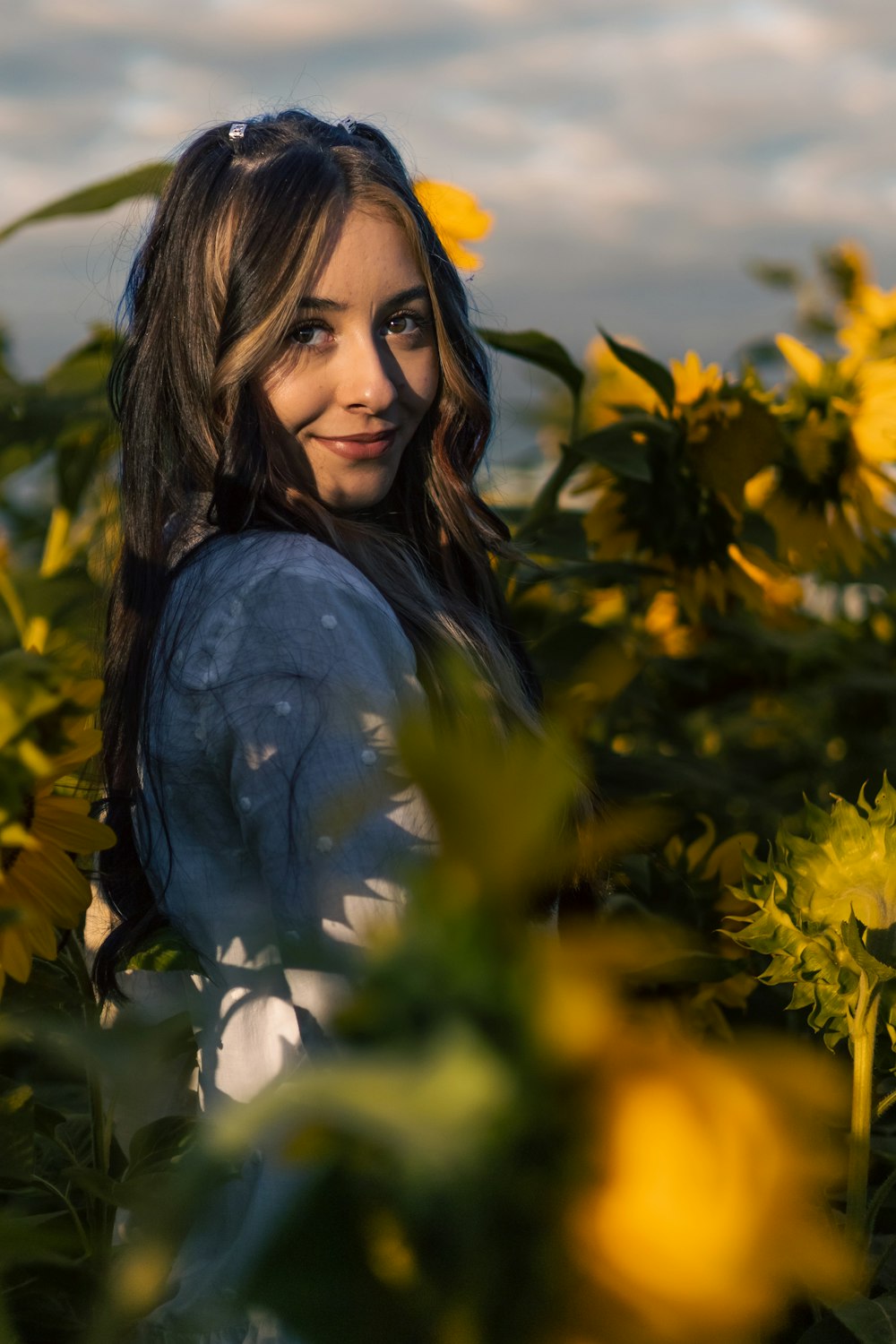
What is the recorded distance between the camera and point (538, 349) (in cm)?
117

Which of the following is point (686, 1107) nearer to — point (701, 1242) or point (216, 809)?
point (701, 1242)

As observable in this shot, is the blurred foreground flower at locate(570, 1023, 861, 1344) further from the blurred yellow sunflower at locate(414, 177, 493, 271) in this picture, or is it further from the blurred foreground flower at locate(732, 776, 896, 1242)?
the blurred yellow sunflower at locate(414, 177, 493, 271)

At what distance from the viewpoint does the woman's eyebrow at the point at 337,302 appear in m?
0.85

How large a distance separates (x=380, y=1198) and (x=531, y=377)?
1177 millimetres

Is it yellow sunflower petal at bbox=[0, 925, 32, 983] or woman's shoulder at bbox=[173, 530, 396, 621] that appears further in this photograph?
woman's shoulder at bbox=[173, 530, 396, 621]

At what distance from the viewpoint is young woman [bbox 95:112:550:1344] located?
0.66m

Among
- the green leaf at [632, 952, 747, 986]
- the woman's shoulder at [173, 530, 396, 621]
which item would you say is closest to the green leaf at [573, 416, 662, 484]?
the woman's shoulder at [173, 530, 396, 621]

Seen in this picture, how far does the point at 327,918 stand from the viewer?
564 mm

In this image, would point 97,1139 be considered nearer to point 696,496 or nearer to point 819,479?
point 696,496

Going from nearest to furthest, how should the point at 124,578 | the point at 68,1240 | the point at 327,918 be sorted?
the point at 68,1240 < the point at 327,918 < the point at 124,578

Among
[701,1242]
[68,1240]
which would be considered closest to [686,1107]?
[701,1242]

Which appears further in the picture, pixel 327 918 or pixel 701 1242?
pixel 327 918

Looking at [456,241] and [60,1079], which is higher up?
[456,241]

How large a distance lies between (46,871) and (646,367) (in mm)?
771
